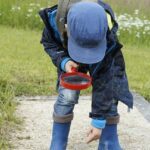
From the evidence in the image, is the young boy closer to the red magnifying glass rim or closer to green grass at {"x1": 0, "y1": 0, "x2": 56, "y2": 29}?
the red magnifying glass rim

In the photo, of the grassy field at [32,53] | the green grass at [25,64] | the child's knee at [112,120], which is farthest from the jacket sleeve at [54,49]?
the green grass at [25,64]

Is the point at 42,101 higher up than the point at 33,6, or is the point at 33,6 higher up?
the point at 42,101

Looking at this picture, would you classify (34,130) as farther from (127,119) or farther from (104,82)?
(104,82)

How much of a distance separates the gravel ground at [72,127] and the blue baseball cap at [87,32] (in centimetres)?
108

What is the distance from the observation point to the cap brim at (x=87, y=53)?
282 cm

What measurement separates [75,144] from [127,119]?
0.71m

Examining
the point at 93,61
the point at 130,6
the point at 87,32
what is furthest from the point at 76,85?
the point at 130,6

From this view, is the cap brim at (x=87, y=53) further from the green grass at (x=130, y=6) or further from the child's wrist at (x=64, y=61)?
the green grass at (x=130, y=6)

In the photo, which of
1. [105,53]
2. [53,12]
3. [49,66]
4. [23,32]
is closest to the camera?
[105,53]

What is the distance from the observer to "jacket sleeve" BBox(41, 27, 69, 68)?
127 inches

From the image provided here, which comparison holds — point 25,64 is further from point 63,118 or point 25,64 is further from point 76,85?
point 76,85

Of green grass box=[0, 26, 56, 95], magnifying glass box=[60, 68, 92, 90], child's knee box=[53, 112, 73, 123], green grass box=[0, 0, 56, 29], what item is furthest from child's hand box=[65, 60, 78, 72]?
green grass box=[0, 0, 56, 29]

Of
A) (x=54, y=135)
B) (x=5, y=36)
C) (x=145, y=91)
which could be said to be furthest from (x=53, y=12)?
(x=5, y=36)

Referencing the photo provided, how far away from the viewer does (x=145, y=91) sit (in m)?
5.24
